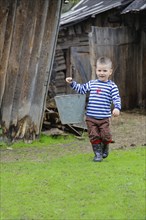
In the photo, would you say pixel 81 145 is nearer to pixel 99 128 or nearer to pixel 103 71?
pixel 99 128

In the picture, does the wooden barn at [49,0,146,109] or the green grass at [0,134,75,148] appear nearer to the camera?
the green grass at [0,134,75,148]

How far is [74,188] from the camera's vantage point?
7859 millimetres

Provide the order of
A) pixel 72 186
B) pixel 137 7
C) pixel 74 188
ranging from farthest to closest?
pixel 137 7 < pixel 72 186 < pixel 74 188

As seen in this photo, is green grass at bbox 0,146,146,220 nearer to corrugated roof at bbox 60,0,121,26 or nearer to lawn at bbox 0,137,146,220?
lawn at bbox 0,137,146,220

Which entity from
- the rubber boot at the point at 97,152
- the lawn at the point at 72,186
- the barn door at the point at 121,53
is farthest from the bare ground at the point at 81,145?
the barn door at the point at 121,53

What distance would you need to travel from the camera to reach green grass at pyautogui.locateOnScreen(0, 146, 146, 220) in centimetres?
682

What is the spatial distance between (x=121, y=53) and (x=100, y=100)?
345 inches

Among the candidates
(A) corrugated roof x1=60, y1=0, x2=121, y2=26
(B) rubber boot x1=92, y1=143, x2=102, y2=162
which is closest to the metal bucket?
(B) rubber boot x1=92, y1=143, x2=102, y2=162

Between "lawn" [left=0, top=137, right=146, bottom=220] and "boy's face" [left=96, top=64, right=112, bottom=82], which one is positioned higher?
"boy's face" [left=96, top=64, right=112, bottom=82]

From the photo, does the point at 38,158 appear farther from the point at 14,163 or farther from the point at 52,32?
the point at 52,32

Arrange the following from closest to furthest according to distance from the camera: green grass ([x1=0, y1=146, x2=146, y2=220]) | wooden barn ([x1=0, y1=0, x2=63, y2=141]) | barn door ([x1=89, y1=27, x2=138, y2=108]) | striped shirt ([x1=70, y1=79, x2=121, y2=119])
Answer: green grass ([x1=0, y1=146, x2=146, y2=220]) → striped shirt ([x1=70, y1=79, x2=121, y2=119]) → wooden barn ([x1=0, y1=0, x2=63, y2=141]) → barn door ([x1=89, y1=27, x2=138, y2=108])

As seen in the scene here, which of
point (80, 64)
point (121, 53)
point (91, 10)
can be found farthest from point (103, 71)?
point (91, 10)

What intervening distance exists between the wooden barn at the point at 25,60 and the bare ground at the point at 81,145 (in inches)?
26.7

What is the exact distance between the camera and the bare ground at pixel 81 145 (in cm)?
1055
